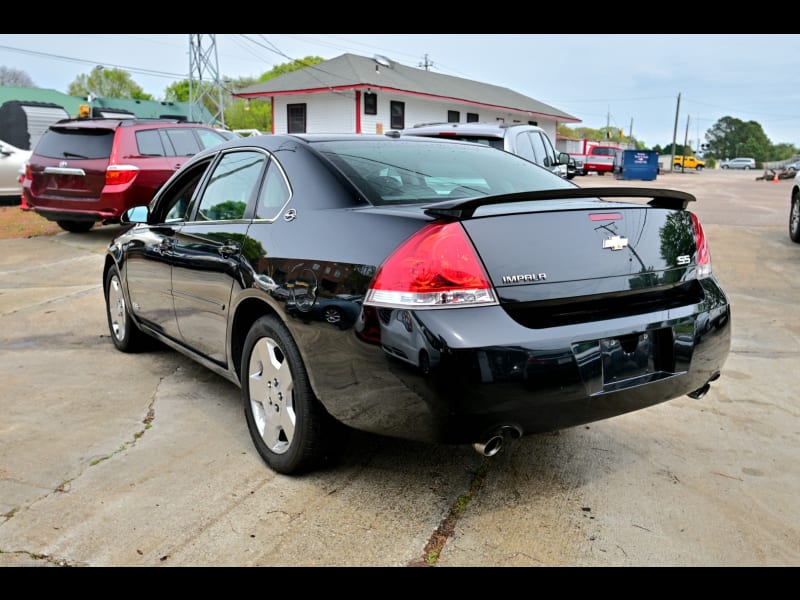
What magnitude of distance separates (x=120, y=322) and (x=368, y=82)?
2682 cm

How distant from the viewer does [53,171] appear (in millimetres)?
10531

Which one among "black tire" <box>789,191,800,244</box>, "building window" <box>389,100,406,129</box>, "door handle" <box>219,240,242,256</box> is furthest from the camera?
"building window" <box>389,100,406,129</box>

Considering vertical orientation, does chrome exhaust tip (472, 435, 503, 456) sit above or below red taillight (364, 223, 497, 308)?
below

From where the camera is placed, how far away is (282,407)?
10.7 feet

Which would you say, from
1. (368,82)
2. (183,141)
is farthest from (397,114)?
(183,141)

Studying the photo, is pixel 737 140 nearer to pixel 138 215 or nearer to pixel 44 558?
pixel 138 215

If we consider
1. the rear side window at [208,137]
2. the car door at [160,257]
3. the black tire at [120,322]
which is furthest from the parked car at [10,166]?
the car door at [160,257]

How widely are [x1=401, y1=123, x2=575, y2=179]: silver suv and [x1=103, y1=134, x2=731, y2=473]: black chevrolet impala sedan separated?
17.2 ft

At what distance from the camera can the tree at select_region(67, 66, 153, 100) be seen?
9281 cm

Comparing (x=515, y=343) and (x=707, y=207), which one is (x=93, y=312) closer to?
(x=515, y=343)

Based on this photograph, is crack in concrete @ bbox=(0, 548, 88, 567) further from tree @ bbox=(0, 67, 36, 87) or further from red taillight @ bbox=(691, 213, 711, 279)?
tree @ bbox=(0, 67, 36, 87)

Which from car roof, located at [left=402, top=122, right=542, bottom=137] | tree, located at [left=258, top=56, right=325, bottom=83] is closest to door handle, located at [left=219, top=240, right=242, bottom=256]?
car roof, located at [left=402, top=122, right=542, bottom=137]

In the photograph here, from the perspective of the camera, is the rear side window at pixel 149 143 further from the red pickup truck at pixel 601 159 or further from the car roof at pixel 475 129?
the red pickup truck at pixel 601 159
